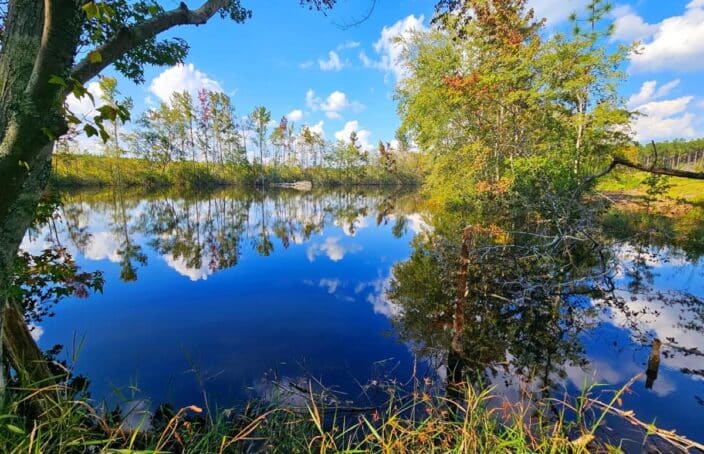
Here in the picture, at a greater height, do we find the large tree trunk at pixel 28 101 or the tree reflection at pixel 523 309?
the large tree trunk at pixel 28 101

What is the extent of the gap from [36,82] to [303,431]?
2.90 m

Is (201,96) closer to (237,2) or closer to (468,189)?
(468,189)

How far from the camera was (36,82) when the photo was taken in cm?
128

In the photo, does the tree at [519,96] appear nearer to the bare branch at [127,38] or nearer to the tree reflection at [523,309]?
the tree reflection at [523,309]

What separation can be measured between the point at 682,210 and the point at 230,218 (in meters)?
30.2

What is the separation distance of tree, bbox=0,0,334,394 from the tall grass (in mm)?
457

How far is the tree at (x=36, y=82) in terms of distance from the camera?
126 cm

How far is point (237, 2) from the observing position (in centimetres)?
430

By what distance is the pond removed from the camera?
13.3 feet

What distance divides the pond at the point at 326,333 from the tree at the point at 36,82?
0.97m

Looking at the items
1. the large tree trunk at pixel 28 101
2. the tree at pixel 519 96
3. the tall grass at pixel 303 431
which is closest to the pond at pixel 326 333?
the tall grass at pixel 303 431

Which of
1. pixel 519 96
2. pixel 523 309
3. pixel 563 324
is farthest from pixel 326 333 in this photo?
pixel 519 96

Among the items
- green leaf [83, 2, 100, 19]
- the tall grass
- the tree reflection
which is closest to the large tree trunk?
green leaf [83, 2, 100, 19]

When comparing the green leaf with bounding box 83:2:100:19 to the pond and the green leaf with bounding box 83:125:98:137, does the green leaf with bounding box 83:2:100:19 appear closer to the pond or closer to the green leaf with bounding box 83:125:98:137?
the green leaf with bounding box 83:125:98:137
